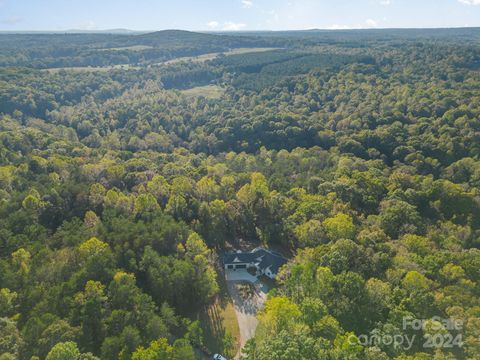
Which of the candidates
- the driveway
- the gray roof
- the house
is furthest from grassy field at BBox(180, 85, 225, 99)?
the driveway

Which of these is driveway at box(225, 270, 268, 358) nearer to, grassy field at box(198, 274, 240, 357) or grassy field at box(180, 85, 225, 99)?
grassy field at box(198, 274, 240, 357)

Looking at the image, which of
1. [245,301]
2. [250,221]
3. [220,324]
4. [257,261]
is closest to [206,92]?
Answer: [250,221]

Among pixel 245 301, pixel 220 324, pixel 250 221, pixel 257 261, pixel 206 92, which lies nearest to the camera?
pixel 220 324

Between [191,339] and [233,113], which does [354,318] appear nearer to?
[191,339]

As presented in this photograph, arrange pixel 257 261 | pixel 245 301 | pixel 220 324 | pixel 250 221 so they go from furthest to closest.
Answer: pixel 250 221
pixel 257 261
pixel 245 301
pixel 220 324

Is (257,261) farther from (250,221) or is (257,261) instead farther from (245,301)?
(250,221)

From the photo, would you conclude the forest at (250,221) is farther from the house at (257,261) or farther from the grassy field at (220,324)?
the house at (257,261)
